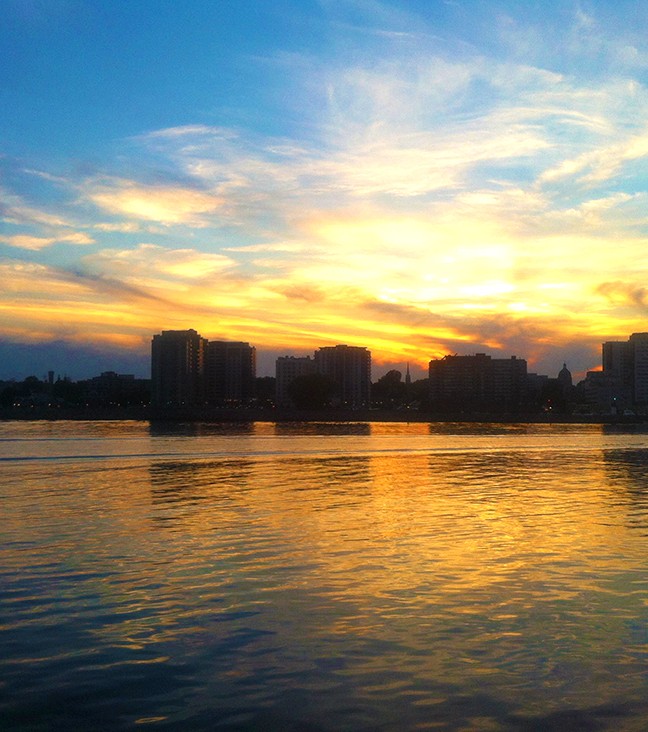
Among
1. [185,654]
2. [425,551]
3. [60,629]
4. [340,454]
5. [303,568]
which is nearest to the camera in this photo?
[185,654]

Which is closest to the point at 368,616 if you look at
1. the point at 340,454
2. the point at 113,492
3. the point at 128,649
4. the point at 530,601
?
the point at 530,601

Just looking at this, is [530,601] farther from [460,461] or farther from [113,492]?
[460,461]

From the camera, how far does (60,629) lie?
12.2m

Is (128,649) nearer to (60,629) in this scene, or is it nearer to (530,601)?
(60,629)

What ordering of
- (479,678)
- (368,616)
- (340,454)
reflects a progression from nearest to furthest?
1. (479,678)
2. (368,616)
3. (340,454)

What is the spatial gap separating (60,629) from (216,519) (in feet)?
39.4

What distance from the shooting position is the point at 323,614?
43.6ft

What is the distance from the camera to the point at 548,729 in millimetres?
8641

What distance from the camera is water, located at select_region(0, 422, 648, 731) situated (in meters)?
9.29

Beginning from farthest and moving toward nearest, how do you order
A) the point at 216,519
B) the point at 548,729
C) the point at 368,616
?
the point at 216,519 → the point at 368,616 → the point at 548,729

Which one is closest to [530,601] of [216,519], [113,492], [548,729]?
[548,729]

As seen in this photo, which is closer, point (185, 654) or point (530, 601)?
point (185, 654)

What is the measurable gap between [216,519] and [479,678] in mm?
14895

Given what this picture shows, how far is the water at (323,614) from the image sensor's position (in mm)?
9289
